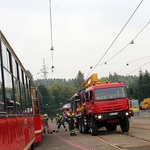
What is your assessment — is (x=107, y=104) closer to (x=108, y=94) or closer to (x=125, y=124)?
(x=108, y=94)

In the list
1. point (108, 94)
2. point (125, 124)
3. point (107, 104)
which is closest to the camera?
point (107, 104)

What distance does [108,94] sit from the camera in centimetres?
2170

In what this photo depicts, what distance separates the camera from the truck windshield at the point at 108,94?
21.6 m

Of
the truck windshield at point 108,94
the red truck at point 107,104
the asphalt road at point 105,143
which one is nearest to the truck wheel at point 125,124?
the red truck at point 107,104

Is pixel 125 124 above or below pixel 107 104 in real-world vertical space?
below

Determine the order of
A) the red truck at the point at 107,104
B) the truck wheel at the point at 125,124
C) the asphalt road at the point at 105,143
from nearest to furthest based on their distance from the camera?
the asphalt road at the point at 105,143
the red truck at the point at 107,104
the truck wheel at the point at 125,124

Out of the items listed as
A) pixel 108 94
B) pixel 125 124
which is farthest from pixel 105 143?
pixel 125 124

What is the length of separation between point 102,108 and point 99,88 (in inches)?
45.3

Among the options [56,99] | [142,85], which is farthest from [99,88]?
[56,99]

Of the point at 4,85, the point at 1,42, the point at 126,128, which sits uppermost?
the point at 1,42

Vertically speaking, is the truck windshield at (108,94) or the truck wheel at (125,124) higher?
the truck windshield at (108,94)

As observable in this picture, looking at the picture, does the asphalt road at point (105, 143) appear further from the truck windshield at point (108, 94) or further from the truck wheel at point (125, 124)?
the truck windshield at point (108, 94)

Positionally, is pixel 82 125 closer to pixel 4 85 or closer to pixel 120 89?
pixel 120 89

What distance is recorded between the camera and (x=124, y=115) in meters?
21.7
